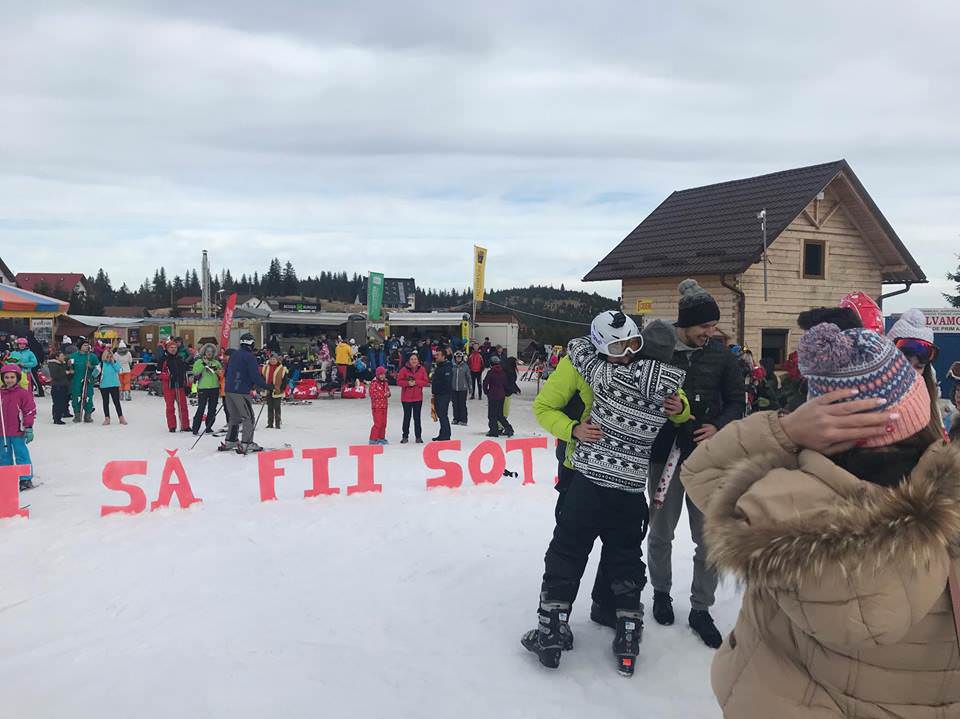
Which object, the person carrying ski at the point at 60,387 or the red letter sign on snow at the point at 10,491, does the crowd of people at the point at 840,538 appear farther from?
the person carrying ski at the point at 60,387

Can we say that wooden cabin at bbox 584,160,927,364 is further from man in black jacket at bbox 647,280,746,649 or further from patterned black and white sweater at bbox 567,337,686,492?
patterned black and white sweater at bbox 567,337,686,492

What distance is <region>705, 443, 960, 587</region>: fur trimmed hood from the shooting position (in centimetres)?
156

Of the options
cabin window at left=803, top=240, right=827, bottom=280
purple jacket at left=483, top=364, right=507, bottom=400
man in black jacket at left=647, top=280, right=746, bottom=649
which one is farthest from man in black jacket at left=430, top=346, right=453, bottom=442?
cabin window at left=803, top=240, right=827, bottom=280

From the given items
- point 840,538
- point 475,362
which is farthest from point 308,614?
point 475,362

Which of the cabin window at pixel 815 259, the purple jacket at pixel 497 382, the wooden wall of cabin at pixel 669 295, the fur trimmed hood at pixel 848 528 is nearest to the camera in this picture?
the fur trimmed hood at pixel 848 528

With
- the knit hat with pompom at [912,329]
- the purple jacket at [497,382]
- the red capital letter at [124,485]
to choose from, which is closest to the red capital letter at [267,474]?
the red capital letter at [124,485]

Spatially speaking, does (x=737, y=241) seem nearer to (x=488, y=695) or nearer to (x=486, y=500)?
(x=486, y=500)

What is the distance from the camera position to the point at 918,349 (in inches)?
158

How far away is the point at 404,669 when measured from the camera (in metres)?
4.07

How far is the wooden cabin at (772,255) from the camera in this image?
17188mm

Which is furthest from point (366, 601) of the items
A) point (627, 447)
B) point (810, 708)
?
point (810, 708)

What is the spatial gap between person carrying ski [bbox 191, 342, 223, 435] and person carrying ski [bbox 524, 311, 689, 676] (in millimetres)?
10086

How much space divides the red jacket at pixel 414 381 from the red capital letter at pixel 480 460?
14.0ft

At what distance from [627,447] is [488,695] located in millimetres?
1476
